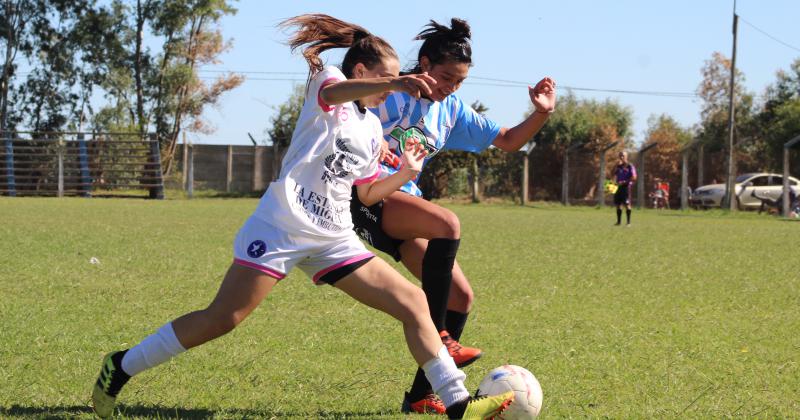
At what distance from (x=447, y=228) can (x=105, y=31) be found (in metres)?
42.9

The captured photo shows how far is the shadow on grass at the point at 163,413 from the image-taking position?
15.0 feet

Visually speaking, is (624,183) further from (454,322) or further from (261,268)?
(261,268)

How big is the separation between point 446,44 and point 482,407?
1.79 m

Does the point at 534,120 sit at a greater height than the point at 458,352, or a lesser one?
greater

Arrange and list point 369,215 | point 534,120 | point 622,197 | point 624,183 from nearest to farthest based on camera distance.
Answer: point 369,215
point 534,120
point 622,197
point 624,183

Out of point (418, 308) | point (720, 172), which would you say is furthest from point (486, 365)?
point (720, 172)

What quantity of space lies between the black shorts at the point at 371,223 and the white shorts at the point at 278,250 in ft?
2.23

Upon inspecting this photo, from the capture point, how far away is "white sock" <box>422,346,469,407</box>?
4293mm

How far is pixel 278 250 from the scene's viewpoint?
4.13 meters

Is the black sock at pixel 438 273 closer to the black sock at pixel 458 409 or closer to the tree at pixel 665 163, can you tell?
the black sock at pixel 458 409

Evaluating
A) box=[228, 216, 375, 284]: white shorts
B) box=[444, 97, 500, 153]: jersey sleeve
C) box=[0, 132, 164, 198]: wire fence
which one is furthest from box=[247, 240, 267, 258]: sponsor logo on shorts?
box=[0, 132, 164, 198]: wire fence

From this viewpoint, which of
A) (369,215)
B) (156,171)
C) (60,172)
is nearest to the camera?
(369,215)

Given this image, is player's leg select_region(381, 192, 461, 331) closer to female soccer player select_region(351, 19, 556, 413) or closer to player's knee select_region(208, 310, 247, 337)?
female soccer player select_region(351, 19, 556, 413)

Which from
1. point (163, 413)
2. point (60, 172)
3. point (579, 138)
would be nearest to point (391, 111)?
point (163, 413)
